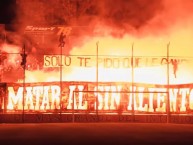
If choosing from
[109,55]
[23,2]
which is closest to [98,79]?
[109,55]

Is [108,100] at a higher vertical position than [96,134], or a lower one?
higher

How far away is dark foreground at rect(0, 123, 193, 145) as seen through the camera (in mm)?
14133

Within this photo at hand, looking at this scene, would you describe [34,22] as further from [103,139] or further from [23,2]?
[103,139]

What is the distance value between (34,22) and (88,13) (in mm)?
4221

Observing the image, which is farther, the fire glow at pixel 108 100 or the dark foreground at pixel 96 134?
the fire glow at pixel 108 100

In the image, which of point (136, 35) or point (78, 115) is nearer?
point (78, 115)

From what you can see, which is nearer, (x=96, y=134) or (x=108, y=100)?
(x=96, y=134)

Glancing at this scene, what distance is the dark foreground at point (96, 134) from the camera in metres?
14.1

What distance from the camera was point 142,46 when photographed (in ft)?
72.6

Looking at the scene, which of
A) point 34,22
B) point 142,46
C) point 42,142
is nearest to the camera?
point 42,142

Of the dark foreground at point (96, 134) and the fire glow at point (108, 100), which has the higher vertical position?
the fire glow at point (108, 100)

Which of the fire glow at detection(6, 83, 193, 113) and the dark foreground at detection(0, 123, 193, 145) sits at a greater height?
the fire glow at detection(6, 83, 193, 113)

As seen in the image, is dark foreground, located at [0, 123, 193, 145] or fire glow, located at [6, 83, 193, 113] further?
fire glow, located at [6, 83, 193, 113]

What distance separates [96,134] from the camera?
15.7m
